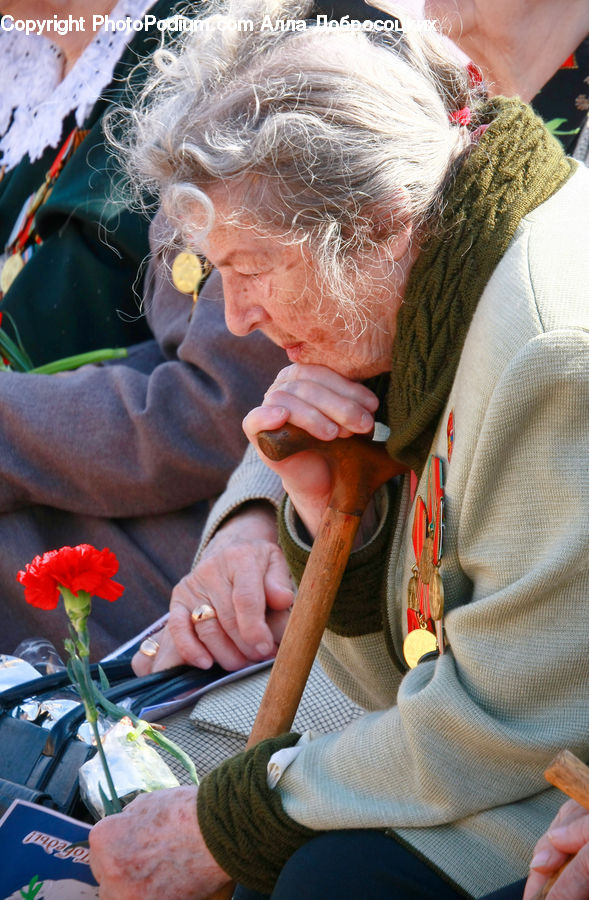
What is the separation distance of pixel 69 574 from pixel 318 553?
0.37 m

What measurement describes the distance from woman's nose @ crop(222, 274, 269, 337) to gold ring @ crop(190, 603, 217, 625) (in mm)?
649

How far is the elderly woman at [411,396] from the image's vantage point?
126 cm

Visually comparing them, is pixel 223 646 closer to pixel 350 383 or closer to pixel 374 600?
pixel 374 600

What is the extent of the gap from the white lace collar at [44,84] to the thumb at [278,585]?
4.38ft

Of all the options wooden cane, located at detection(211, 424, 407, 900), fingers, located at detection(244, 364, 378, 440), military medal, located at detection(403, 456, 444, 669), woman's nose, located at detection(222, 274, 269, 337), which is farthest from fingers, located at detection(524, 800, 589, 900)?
woman's nose, located at detection(222, 274, 269, 337)

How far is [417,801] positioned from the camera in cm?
131

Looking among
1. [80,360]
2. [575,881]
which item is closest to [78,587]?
[575,881]

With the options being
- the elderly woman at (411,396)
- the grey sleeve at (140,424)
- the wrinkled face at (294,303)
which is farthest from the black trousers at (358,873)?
the grey sleeve at (140,424)

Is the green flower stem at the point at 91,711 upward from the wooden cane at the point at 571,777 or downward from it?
downward

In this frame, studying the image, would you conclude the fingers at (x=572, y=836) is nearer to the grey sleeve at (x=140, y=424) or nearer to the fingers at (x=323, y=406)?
the fingers at (x=323, y=406)

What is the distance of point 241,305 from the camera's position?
5.14ft

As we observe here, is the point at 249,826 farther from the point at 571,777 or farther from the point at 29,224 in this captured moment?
the point at 29,224

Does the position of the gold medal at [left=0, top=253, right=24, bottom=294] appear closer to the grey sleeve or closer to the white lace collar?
the white lace collar

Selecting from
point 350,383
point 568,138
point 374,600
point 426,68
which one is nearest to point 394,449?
point 350,383
